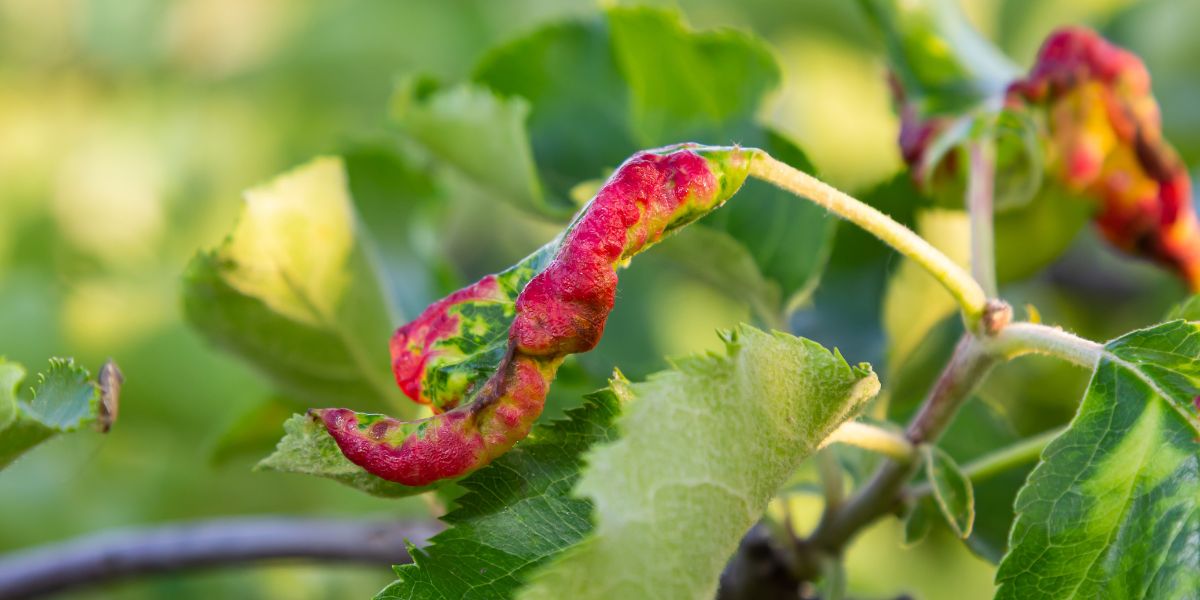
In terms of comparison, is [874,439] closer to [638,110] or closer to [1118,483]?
[1118,483]

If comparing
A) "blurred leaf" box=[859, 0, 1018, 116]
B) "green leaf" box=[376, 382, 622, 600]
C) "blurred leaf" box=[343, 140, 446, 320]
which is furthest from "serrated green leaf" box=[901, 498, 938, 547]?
"blurred leaf" box=[343, 140, 446, 320]

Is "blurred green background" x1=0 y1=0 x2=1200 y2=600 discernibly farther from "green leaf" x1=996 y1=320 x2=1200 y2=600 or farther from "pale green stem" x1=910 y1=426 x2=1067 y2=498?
"green leaf" x1=996 y1=320 x2=1200 y2=600

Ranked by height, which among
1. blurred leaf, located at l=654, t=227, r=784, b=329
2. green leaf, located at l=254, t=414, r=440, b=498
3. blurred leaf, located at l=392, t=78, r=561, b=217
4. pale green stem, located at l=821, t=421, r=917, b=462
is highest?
blurred leaf, located at l=392, t=78, r=561, b=217

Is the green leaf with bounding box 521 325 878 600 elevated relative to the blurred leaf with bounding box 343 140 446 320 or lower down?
lower down

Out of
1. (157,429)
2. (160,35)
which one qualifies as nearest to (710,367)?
(157,429)

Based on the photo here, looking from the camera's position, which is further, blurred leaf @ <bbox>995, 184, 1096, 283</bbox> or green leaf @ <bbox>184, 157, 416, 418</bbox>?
blurred leaf @ <bbox>995, 184, 1096, 283</bbox>

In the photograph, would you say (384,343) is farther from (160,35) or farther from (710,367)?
(160,35)
